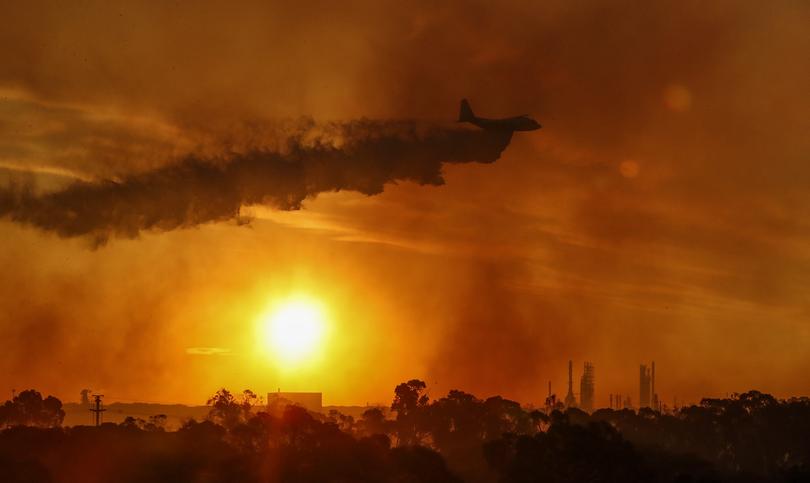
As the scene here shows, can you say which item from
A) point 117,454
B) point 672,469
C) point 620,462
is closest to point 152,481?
point 117,454

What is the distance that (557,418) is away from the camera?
19588cm

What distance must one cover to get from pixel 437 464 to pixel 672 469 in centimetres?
4961

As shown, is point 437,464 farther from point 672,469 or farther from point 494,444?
point 672,469

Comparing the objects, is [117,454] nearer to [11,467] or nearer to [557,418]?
[11,467]

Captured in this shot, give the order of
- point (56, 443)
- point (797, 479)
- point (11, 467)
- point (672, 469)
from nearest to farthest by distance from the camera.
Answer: point (11, 467), point (797, 479), point (56, 443), point (672, 469)

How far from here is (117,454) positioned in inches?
7111

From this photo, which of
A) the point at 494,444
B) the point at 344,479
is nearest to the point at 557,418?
the point at 494,444

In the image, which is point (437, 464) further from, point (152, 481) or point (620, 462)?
point (152, 481)

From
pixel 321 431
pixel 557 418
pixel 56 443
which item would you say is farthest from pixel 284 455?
pixel 557 418

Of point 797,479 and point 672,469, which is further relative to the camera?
point 672,469

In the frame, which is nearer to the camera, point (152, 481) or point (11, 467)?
point (11, 467)

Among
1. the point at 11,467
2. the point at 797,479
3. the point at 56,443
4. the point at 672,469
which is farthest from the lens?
the point at 672,469

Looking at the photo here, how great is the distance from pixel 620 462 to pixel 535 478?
12.3 meters

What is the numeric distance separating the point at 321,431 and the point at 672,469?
202 ft
